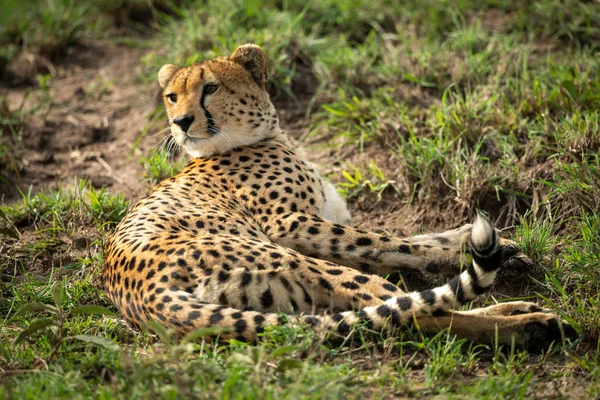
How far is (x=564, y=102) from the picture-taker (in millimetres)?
5039

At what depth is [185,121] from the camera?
4484 mm

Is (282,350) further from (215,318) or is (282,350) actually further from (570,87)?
(570,87)

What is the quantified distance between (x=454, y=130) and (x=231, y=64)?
147 centimetres

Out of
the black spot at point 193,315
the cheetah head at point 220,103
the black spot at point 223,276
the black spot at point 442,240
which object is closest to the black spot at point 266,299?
the black spot at point 223,276

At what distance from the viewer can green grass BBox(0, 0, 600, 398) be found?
120 inches

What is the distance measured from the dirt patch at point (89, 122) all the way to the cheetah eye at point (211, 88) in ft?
3.52

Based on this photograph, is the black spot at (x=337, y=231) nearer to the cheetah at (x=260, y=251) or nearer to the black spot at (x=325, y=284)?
the cheetah at (x=260, y=251)

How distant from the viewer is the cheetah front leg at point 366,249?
13.2ft

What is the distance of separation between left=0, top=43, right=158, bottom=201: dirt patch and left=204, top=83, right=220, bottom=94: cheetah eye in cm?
107

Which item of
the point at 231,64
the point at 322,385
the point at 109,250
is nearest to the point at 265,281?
the point at 322,385

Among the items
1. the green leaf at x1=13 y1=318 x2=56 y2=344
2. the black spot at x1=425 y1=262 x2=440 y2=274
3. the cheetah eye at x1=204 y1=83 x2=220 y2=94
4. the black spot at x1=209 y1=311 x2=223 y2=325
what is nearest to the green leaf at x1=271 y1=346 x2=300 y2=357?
the black spot at x1=209 y1=311 x2=223 y2=325

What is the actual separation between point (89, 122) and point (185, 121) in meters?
2.16

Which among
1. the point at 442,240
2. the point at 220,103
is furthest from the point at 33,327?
the point at 442,240

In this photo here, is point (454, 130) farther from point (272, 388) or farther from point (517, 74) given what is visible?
point (272, 388)
